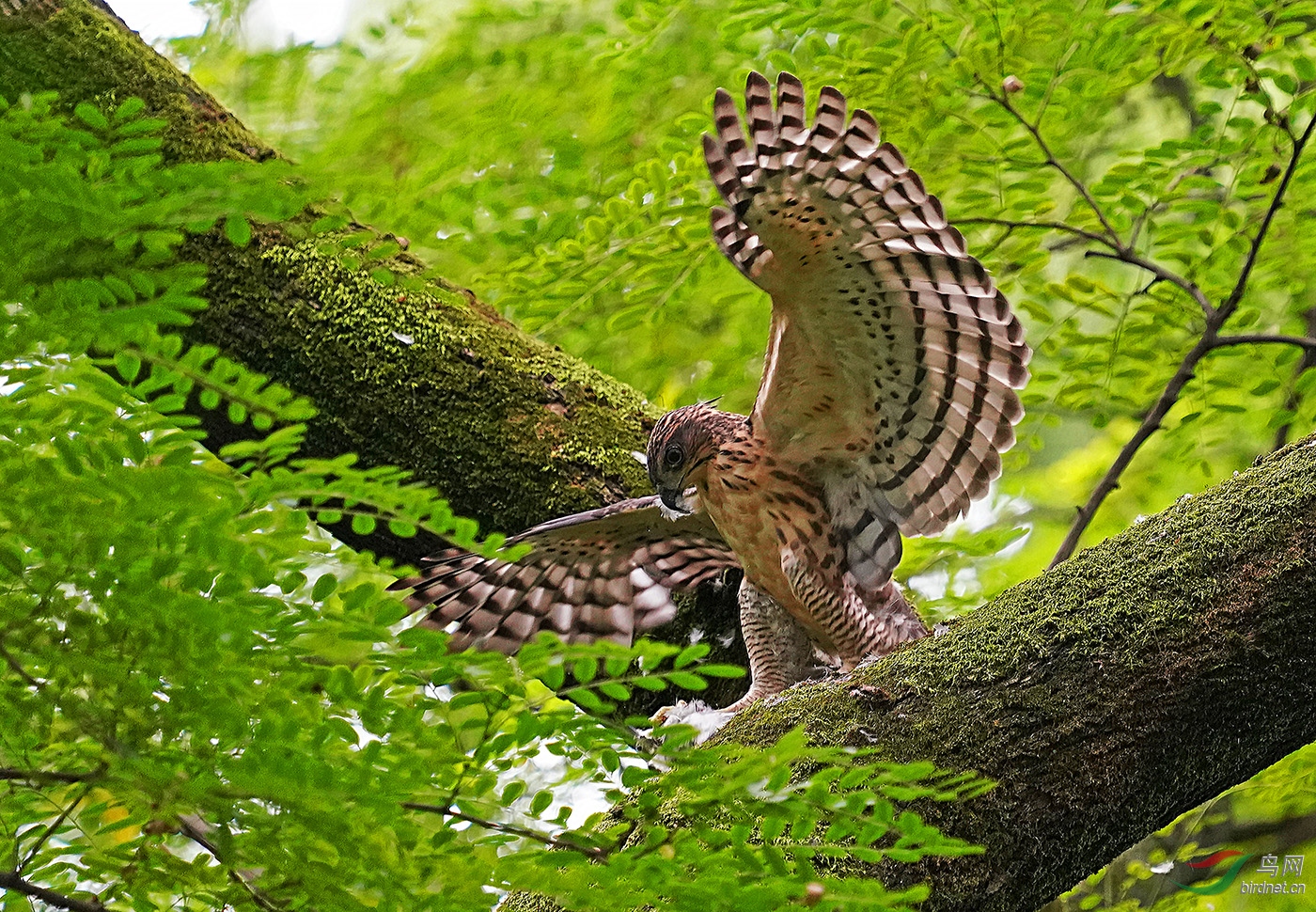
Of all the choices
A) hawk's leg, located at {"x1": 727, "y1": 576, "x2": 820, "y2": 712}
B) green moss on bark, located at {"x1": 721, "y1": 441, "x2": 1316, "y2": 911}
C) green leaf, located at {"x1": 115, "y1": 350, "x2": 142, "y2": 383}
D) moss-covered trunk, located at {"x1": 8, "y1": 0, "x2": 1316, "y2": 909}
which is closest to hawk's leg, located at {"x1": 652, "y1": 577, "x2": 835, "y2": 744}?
hawk's leg, located at {"x1": 727, "y1": 576, "x2": 820, "y2": 712}

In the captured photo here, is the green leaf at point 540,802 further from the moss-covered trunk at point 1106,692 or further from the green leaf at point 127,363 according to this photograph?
the green leaf at point 127,363

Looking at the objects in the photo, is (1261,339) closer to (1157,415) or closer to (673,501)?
(1157,415)

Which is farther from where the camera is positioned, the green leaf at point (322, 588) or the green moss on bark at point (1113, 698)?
the green moss on bark at point (1113, 698)

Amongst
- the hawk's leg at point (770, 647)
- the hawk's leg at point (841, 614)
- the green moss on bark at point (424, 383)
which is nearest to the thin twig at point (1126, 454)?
the hawk's leg at point (841, 614)

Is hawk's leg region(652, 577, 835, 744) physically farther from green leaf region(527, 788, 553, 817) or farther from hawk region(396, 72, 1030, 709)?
green leaf region(527, 788, 553, 817)

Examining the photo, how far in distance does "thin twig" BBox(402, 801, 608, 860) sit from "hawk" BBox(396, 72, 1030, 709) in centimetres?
97

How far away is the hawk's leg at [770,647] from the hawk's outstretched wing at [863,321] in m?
0.23

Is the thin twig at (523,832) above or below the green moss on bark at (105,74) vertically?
below

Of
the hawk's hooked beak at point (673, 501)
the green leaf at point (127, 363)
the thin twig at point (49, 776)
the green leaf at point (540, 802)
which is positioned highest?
the hawk's hooked beak at point (673, 501)

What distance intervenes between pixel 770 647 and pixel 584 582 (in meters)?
0.54

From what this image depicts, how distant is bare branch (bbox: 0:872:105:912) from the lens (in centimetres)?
113

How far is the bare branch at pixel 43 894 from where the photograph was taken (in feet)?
3.70

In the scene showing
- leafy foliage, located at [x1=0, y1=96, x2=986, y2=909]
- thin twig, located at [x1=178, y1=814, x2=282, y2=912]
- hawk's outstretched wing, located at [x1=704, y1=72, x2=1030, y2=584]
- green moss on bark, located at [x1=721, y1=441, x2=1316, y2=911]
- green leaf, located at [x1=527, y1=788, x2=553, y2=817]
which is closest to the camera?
leafy foliage, located at [x1=0, y1=96, x2=986, y2=909]

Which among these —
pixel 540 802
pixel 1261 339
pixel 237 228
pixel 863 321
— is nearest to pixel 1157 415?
pixel 1261 339
